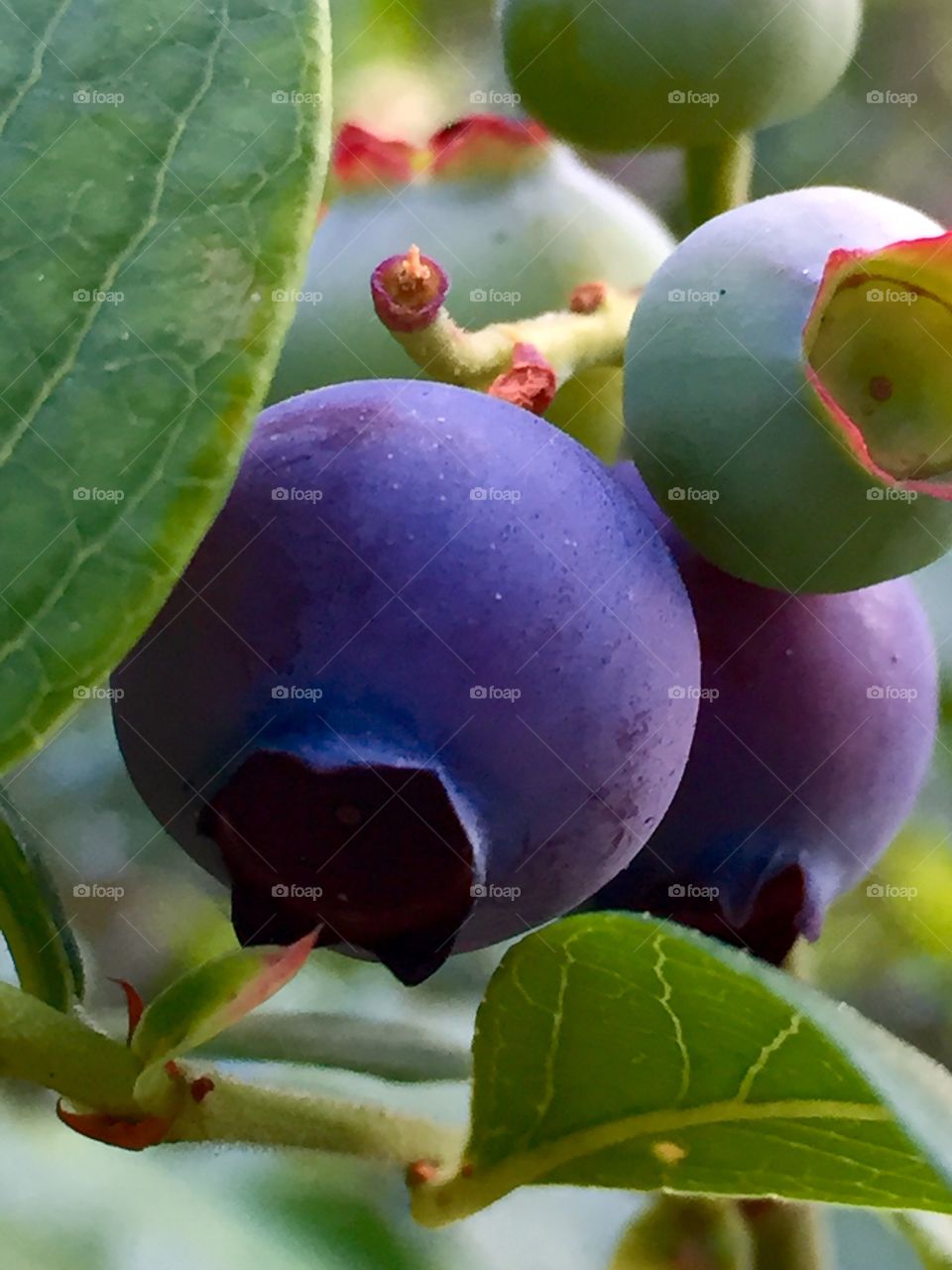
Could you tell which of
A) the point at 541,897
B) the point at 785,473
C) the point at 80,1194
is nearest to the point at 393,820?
the point at 541,897

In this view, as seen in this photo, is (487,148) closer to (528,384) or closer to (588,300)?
(588,300)

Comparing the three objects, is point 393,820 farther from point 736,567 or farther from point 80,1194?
point 80,1194

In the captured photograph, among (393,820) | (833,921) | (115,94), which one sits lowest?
(833,921)

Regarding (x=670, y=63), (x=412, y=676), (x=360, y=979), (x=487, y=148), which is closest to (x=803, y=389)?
(x=412, y=676)

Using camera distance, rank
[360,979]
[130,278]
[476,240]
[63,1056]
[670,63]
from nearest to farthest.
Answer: [130,278] → [63,1056] → [670,63] → [476,240] → [360,979]

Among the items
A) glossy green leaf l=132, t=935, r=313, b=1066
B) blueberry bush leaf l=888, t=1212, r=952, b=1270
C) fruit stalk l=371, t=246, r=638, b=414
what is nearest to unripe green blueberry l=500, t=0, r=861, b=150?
fruit stalk l=371, t=246, r=638, b=414

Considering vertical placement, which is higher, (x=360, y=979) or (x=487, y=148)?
(x=487, y=148)
